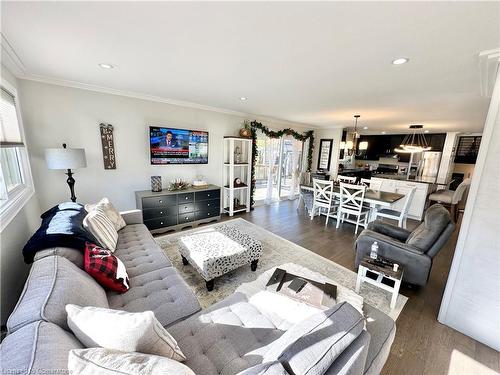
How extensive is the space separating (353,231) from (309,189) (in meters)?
1.27

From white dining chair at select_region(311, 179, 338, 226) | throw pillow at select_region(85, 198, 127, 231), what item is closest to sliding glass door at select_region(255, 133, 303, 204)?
white dining chair at select_region(311, 179, 338, 226)

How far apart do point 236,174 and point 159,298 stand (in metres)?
3.77

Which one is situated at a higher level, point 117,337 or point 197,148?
point 197,148

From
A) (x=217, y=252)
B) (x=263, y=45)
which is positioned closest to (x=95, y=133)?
(x=217, y=252)

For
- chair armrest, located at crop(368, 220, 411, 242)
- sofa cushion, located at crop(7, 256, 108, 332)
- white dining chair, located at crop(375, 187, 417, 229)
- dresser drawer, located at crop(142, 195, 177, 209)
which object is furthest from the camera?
white dining chair, located at crop(375, 187, 417, 229)

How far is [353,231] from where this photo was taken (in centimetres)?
398

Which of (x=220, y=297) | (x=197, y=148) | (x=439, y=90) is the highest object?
(x=439, y=90)

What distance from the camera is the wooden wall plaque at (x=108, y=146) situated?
315cm

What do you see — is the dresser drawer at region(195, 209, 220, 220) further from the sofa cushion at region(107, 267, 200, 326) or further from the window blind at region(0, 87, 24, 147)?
the window blind at region(0, 87, 24, 147)

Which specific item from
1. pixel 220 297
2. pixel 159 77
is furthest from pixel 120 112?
pixel 220 297

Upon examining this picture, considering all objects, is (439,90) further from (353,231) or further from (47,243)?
(47,243)

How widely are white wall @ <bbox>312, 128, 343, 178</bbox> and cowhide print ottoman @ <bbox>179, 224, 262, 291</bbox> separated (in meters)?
4.93

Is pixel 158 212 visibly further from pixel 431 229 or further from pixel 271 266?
pixel 431 229

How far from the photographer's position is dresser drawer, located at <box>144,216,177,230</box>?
342 cm
